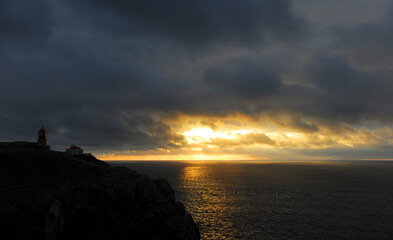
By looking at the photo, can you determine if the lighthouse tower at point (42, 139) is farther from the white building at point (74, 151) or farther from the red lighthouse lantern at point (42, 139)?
the white building at point (74, 151)

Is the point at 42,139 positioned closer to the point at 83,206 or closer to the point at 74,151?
the point at 74,151

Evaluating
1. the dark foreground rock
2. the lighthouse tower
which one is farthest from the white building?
the dark foreground rock

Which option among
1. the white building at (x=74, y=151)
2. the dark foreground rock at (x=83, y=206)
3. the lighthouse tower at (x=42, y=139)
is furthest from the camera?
the white building at (x=74, y=151)

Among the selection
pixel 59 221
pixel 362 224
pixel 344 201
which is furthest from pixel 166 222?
pixel 344 201

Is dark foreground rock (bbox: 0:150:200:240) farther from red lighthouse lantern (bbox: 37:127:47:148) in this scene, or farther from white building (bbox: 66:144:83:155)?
white building (bbox: 66:144:83:155)

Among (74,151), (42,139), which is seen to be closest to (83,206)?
(42,139)

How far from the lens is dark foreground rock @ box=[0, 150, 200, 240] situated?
35031 millimetres

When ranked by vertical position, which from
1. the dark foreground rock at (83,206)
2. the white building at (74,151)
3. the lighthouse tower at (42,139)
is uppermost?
the lighthouse tower at (42,139)

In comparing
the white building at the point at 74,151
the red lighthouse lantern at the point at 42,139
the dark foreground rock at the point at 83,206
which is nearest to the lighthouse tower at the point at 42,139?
the red lighthouse lantern at the point at 42,139

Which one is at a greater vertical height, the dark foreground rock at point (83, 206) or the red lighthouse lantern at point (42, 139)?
the red lighthouse lantern at point (42, 139)

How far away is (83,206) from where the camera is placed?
37.2 m

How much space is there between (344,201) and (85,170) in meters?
92.0

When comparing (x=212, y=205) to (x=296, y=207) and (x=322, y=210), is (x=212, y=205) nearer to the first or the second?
(x=296, y=207)

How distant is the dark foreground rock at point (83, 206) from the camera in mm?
35031
